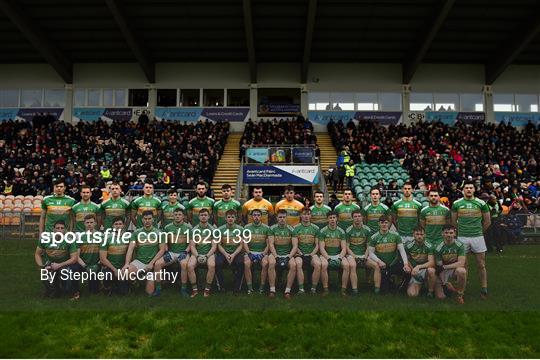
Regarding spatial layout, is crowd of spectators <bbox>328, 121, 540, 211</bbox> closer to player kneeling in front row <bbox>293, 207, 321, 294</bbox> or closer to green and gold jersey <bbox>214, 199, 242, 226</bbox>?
player kneeling in front row <bbox>293, 207, 321, 294</bbox>

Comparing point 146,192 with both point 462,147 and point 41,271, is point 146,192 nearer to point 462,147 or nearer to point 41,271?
point 41,271

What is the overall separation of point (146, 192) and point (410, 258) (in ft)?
16.7

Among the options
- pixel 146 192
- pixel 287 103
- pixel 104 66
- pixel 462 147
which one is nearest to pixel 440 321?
pixel 146 192

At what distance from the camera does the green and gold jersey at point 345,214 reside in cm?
880

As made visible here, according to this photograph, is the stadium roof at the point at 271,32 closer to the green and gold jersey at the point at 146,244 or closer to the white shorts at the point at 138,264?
the green and gold jersey at the point at 146,244

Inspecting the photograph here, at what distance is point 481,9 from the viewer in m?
25.1

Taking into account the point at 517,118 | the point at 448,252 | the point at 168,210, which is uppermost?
the point at 517,118

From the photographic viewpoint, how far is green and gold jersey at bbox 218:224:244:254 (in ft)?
27.5

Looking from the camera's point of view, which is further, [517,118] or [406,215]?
[517,118]

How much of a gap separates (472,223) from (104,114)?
26.7m

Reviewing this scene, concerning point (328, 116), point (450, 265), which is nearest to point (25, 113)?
point (328, 116)

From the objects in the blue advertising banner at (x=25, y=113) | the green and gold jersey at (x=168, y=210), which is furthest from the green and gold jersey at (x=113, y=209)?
the blue advertising banner at (x=25, y=113)

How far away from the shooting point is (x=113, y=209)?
901 cm

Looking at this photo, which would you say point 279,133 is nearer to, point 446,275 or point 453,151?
point 453,151
